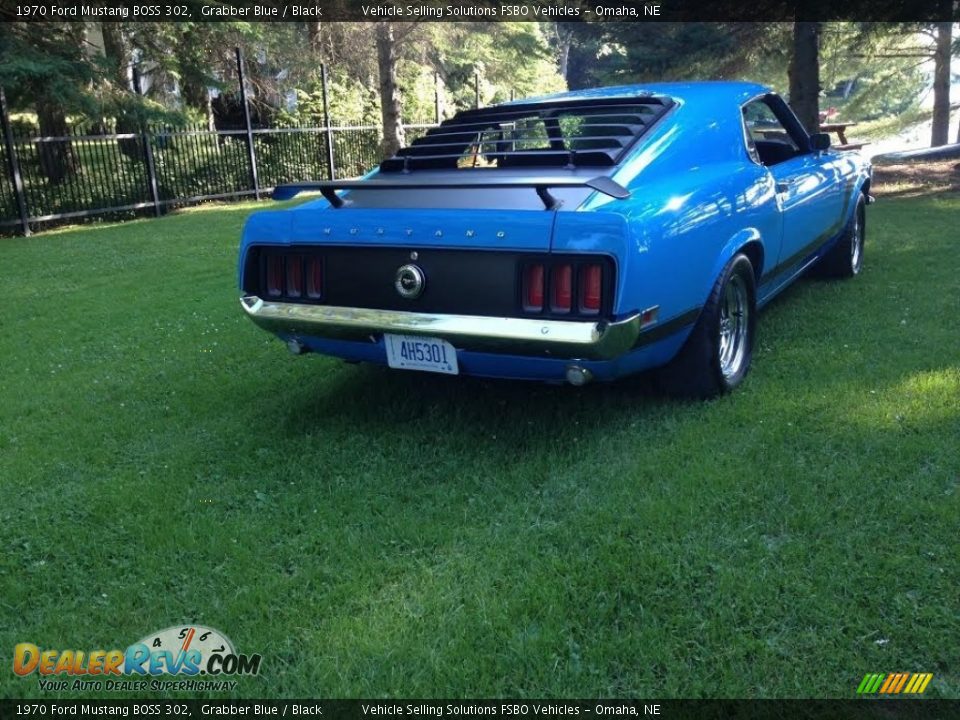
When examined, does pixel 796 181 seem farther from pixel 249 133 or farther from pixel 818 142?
pixel 249 133

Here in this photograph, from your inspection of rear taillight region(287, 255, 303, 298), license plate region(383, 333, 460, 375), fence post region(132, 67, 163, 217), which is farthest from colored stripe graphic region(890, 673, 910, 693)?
fence post region(132, 67, 163, 217)

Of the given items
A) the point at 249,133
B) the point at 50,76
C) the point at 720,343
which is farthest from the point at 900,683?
the point at 249,133

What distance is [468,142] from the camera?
473 centimetres

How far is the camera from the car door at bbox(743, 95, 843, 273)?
16.1ft

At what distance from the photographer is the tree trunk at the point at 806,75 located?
41.7 feet

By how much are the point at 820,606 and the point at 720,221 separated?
200 cm

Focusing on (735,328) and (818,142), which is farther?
(818,142)

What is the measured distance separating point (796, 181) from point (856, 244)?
6.55 ft

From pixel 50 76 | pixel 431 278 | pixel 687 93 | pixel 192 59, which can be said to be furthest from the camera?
pixel 192 59

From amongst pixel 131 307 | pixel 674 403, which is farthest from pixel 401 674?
pixel 131 307

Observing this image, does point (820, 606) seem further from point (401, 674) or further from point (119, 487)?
point (119, 487)

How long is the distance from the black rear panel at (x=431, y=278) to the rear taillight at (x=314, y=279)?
1 cm

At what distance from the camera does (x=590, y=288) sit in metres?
3.30

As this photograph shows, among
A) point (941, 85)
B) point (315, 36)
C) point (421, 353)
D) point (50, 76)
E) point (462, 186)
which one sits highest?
point (315, 36)
